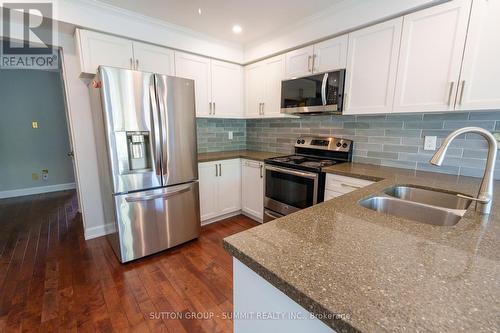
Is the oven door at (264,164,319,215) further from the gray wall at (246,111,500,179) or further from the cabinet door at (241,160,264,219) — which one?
the gray wall at (246,111,500,179)

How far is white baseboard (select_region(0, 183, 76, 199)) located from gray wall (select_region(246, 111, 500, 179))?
14.7 feet

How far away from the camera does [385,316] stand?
0.45 metres

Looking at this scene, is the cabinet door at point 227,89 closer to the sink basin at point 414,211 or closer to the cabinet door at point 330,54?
the cabinet door at point 330,54

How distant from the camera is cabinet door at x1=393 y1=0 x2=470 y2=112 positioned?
1.51 meters

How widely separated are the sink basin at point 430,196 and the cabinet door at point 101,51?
2576mm

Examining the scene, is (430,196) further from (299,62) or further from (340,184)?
(299,62)

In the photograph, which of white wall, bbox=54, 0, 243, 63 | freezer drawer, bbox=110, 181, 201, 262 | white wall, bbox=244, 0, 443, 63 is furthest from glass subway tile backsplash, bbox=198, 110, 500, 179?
freezer drawer, bbox=110, 181, 201, 262

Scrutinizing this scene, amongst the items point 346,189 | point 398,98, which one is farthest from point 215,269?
point 398,98

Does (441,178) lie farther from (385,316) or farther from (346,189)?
(385,316)

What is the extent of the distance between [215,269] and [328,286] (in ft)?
5.68

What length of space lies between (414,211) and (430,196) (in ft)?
1.22

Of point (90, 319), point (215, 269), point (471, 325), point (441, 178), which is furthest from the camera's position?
point (215, 269)

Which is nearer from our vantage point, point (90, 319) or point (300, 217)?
point (300, 217)

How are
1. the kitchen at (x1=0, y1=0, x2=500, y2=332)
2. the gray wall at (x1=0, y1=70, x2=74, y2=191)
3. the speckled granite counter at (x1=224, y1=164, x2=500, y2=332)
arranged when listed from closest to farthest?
the speckled granite counter at (x1=224, y1=164, x2=500, y2=332), the kitchen at (x1=0, y1=0, x2=500, y2=332), the gray wall at (x1=0, y1=70, x2=74, y2=191)
